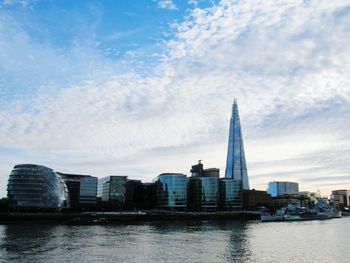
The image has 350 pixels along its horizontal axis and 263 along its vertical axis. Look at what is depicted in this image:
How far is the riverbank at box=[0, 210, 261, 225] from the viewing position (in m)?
132

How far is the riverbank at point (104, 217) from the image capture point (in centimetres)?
13150

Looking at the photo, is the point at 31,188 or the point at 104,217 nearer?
the point at 104,217

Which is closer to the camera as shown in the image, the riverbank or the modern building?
the riverbank

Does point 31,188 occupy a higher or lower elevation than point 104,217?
higher

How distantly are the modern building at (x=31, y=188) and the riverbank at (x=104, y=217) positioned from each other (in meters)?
15.5

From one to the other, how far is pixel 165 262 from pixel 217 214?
137 meters

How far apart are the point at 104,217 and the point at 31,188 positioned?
3283cm

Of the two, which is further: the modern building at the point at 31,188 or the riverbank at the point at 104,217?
the modern building at the point at 31,188

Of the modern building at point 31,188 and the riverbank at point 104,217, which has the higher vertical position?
the modern building at point 31,188

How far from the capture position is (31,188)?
158625 mm

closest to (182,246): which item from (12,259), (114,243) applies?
(114,243)

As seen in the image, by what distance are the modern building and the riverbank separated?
15.5m

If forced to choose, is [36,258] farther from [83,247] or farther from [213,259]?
[213,259]

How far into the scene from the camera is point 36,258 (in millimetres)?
45156
